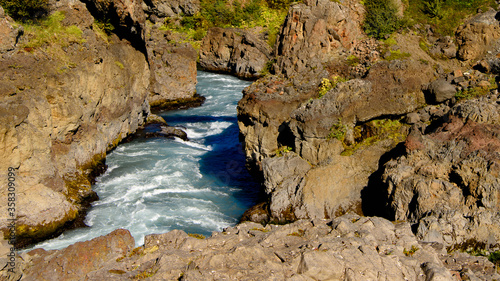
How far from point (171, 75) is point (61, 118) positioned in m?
15.4

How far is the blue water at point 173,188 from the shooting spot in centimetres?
1670

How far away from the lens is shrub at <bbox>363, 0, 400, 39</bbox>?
70.7 ft

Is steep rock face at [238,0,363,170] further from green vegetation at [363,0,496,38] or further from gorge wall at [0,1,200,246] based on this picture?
gorge wall at [0,1,200,246]

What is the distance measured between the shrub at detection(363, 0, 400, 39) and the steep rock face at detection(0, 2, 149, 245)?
1336 cm

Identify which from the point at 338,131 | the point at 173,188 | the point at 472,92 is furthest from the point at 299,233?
the point at 472,92

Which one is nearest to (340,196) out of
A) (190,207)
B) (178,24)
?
(190,207)

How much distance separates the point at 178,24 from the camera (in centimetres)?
4950

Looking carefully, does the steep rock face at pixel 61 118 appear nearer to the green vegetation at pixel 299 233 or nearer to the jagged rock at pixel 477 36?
the green vegetation at pixel 299 233

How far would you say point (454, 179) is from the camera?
13.7 metres

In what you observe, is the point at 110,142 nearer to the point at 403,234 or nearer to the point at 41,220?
the point at 41,220

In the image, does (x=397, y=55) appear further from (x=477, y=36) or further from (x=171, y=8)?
(x=171, y=8)

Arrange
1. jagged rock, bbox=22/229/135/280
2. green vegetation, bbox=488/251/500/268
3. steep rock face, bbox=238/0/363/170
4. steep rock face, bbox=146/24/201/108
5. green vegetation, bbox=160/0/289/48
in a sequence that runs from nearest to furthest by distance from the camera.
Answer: jagged rock, bbox=22/229/135/280 < green vegetation, bbox=488/251/500/268 < steep rock face, bbox=238/0/363/170 < steep rock face, bbox=146/24/201/108 < green vegetation, bbox=160/0/289/48

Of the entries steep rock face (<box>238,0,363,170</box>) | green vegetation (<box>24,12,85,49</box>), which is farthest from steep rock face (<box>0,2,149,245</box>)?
steep rock face (<box>238,0,363,170</box>)

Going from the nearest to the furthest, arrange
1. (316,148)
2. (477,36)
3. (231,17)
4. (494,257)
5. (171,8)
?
(494,257)
(316,148)
(477,36)
(171,8)
(231,17)
